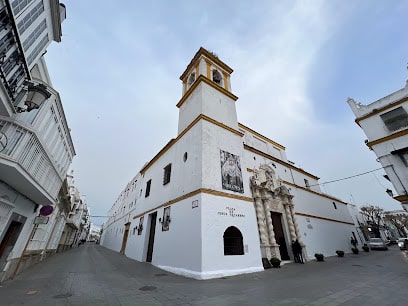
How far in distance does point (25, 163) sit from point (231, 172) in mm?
8973

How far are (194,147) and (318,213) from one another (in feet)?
52.8

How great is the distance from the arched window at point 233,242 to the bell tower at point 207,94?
6837 millimetres

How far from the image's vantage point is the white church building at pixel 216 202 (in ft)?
27.6

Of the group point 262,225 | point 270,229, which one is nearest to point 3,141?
point 262,225

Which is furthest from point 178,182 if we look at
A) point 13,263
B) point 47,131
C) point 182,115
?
point 13,263

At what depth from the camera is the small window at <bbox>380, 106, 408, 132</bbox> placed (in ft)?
39.1

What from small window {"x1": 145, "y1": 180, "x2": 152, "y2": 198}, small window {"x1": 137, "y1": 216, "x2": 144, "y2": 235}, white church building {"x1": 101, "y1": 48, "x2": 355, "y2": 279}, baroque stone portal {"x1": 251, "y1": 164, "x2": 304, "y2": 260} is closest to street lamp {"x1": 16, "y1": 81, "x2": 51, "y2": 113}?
white church building {"x1": 101, "y1": 48, "x2": 355, "y2": 279}

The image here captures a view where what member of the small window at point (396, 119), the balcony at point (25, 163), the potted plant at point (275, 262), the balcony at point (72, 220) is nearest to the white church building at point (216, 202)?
the potted plant at point (275, 262)

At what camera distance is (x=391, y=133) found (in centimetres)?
1201

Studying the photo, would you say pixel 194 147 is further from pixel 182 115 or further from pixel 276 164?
pixel 276 164

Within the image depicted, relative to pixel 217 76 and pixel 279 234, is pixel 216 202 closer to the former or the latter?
pixel 279 234

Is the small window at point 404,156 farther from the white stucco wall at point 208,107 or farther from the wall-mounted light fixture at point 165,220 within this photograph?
the wall-mounted light fixture at point 165,220

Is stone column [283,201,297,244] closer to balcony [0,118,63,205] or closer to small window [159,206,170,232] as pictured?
small window [159,206,170,232]

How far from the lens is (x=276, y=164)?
17.4m
